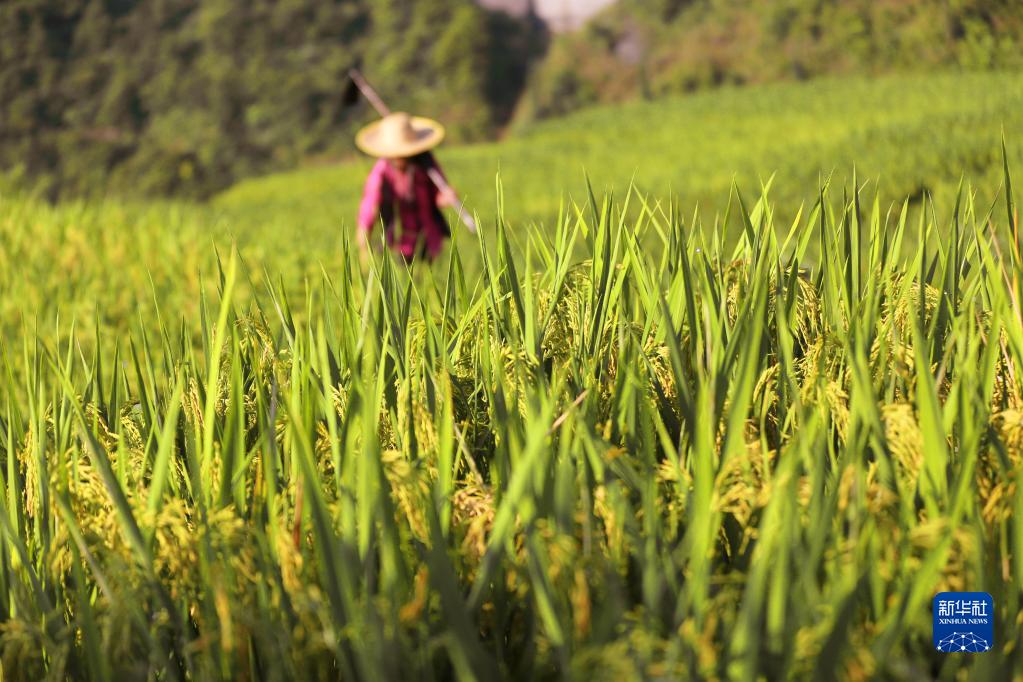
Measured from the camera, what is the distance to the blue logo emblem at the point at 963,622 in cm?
106

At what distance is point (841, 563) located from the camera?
107 cm

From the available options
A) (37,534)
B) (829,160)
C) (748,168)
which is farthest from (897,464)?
(748,168)

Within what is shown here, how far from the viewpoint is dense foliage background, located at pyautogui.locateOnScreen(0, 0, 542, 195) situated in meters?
37.3

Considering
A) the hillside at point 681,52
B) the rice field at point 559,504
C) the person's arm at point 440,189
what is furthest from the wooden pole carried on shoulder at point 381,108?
the hillside at point 681,52

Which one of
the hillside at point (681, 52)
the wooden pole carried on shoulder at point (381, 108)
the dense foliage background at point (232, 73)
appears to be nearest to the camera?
the wooden pole carried on shoulder at point (381, 108)

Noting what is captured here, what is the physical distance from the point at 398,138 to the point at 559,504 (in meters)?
4.42

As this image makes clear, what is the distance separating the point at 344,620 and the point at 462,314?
871 millimetres

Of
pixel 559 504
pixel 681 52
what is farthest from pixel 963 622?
pixel 681 52

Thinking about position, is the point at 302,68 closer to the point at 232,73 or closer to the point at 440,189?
the point at 232,73

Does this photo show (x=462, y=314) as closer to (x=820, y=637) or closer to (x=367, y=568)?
(x=367, y=568)

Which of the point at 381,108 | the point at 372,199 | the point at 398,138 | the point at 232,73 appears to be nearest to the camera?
the point at 372,199

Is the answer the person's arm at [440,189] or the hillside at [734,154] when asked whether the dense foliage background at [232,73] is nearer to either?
the hillside at [734,154]

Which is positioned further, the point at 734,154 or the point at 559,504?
the point at 734,154

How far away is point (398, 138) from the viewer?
17.4ft
